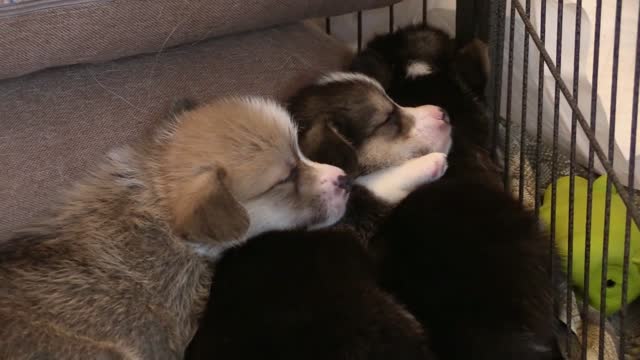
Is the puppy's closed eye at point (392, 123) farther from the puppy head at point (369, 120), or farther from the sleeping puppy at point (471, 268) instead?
the sleeping puppy at point (471, 268)

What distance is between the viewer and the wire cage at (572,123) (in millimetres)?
1552

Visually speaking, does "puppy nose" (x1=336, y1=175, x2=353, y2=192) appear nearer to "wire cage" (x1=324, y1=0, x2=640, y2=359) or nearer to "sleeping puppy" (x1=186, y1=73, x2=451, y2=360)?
"sleeping puppy" (x1=186, y1=73, x2=451, y2=360)

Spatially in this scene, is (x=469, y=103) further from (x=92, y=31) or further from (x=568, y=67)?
(x=92, y=31)

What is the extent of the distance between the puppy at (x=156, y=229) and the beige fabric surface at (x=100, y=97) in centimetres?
5

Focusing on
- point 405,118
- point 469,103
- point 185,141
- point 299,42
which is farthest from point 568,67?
point 185,141

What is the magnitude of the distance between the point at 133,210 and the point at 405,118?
0.64m

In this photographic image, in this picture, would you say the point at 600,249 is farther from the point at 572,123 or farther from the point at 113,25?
the point at 113,25

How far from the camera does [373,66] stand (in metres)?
2.01

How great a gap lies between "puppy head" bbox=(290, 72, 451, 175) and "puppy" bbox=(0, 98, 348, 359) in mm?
165

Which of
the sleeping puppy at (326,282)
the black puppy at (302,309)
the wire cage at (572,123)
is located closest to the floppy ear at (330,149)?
the sleeping puppy at (326,282)

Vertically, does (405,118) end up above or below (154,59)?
below

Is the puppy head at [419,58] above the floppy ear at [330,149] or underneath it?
above

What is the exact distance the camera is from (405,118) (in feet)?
6.14

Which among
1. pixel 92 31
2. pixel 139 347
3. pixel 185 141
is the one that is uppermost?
pixel 92 31
